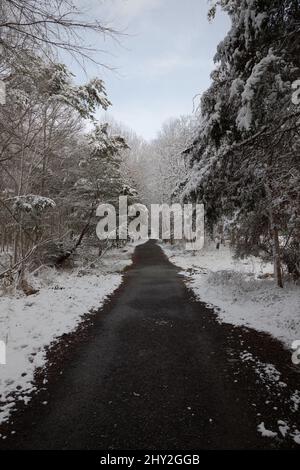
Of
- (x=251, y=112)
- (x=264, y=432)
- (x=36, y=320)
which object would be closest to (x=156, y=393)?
(x=264, y=432)

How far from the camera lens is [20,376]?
17.2 feet

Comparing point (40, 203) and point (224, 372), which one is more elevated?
point (40, 203)

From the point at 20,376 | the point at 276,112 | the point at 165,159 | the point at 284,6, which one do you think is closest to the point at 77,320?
the point at 20,376

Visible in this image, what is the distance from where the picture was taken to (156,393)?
477 centimetres

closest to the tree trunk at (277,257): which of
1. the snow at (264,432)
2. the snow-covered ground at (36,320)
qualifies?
the snow-covered ground at (36,320)

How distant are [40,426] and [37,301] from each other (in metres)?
6.16

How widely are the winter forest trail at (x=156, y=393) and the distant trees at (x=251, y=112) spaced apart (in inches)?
140

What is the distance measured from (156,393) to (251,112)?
4.85 meters

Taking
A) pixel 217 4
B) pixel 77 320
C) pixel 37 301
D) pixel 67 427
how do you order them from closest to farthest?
pixel 67 427 → pixel 217 4 → pixel 77 320 → pixel 37 301

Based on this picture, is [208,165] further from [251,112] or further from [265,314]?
[265,314]

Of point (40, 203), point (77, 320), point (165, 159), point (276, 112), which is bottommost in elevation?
point (77, 320)

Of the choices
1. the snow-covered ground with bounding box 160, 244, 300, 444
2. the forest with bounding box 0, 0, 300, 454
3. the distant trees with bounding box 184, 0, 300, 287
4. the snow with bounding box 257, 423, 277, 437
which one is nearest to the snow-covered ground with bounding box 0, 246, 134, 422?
the forest with bounding box 0, 0, 300, 454

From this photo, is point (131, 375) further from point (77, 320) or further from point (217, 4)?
point (217, 4)

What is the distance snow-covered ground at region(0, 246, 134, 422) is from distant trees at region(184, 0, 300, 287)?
479 centimetres
